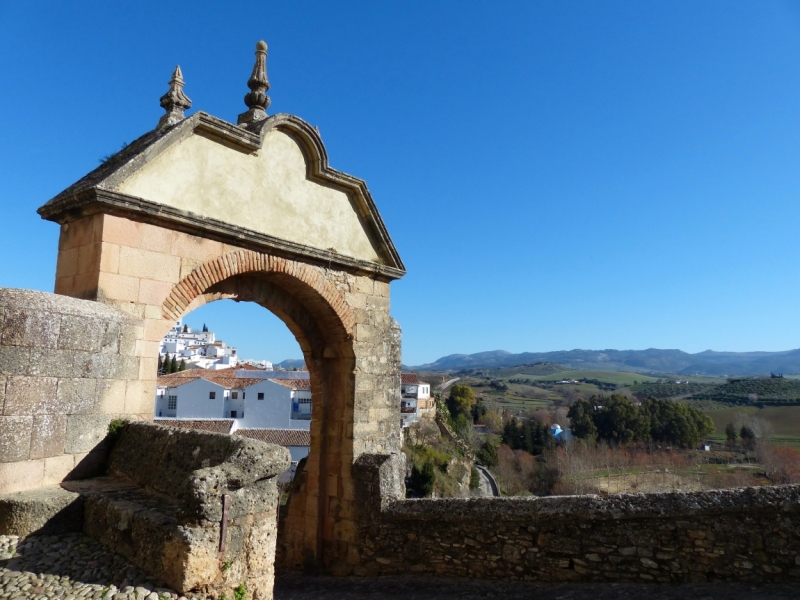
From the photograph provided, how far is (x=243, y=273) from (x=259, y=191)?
1.02 m

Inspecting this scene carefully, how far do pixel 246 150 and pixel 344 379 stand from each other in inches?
128

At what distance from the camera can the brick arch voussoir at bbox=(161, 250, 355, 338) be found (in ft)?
18.9

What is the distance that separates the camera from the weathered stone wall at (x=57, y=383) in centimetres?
392

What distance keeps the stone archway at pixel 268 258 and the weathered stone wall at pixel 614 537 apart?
1.33m

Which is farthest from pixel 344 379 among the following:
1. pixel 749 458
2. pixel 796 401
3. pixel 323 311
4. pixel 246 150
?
pixel 796 401

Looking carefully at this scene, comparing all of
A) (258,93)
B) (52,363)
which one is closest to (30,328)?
(52,363)

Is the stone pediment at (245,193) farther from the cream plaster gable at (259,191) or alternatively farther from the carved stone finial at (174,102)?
the carved stone finial at (174,102)

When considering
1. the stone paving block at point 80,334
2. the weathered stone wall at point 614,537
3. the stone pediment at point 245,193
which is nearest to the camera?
the stone paving block at point 80,334

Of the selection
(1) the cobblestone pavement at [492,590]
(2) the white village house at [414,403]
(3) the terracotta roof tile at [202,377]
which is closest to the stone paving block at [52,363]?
(1) the cobblestone pavement at [492,590]

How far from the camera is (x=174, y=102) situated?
6527 millimetres

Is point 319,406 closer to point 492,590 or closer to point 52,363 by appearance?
point 492,590

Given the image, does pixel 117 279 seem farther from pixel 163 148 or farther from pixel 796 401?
pixel 796 401

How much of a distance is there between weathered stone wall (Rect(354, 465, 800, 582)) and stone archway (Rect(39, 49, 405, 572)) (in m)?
1.33

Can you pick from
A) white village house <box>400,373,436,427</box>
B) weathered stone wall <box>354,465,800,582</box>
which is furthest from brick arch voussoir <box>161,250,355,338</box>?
white village house <box>400,373,436,427</box>
